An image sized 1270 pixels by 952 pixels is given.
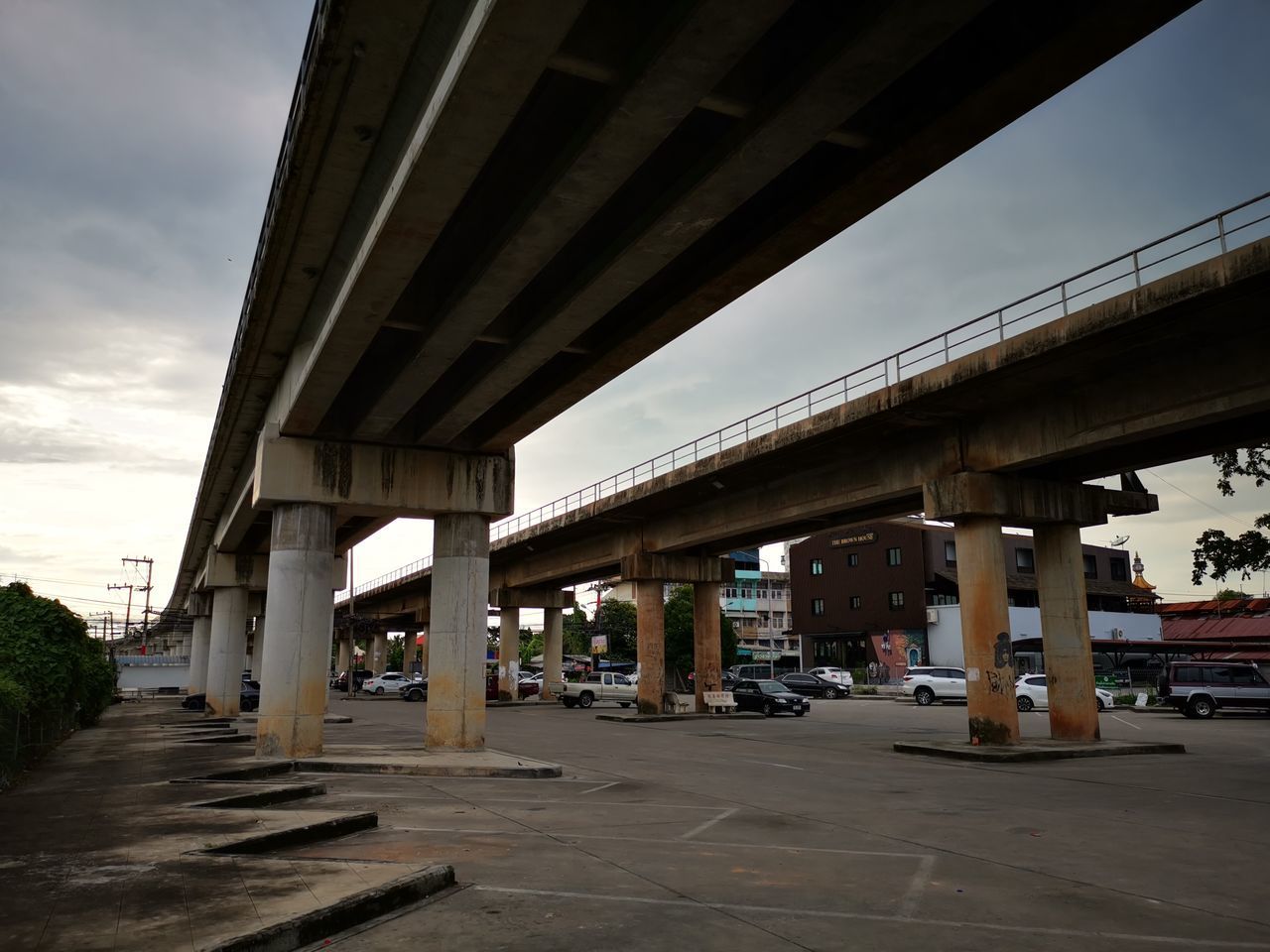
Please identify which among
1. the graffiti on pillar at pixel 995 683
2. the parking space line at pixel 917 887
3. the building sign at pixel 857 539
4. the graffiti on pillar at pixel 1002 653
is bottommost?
the parking space line at pixel 917 887

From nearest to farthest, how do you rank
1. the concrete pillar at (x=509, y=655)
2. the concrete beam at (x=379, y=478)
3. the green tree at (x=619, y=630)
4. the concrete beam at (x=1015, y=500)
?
the concrete beam at (x=379, y=478) < the concrete beam at (x=1015, y=500) < the concrete pillar at (x=509, y=655) < the green tree at (x=619, y=630)

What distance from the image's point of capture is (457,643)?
20.6 meters

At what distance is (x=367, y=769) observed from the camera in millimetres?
17828

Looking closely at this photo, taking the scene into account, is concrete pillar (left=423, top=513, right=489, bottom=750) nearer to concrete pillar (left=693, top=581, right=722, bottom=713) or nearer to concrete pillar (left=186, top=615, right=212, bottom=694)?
concrete pillar (left=693, top=581, right=722, bottom=713)

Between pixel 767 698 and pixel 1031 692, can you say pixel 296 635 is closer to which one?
pixel 767 698

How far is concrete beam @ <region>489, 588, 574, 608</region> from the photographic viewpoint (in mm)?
56000

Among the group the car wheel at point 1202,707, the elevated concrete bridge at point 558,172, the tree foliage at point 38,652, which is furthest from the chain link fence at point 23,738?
the car wheel at point 1202,707

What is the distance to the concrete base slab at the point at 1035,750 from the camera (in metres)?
20.3

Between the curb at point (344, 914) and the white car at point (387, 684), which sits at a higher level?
the curb at point (344, 914)

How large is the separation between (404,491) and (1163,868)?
15992 mm

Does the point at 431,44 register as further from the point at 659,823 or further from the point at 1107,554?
the point at 1107,554

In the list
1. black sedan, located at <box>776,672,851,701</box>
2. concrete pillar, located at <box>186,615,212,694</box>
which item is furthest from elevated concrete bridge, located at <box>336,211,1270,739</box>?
concrete pillar, located at <box>186,615,212,694</box>

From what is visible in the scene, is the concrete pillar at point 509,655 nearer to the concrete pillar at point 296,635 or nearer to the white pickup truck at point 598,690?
the white pickup truck at point 598,690

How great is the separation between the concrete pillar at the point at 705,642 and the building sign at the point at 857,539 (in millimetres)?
34906
